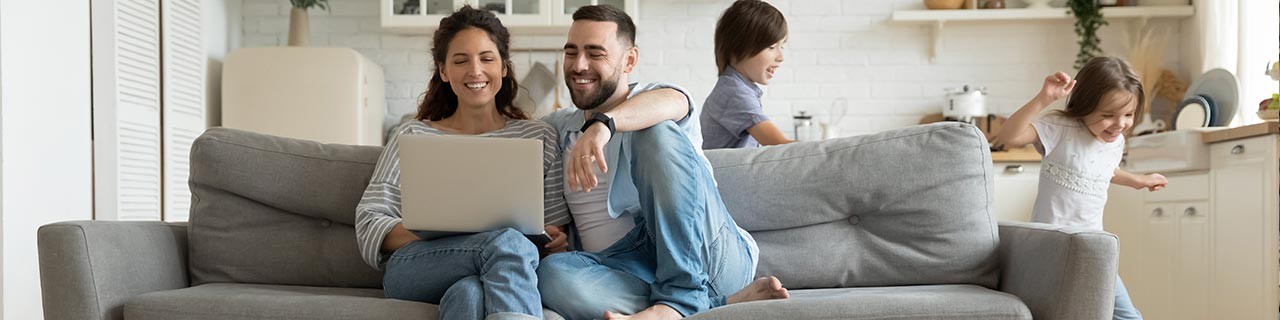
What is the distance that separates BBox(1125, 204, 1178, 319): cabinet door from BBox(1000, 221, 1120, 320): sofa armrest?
203 cm

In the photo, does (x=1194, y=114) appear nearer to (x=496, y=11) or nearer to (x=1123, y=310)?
(x=1123, y=310)

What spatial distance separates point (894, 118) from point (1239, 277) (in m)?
2.03

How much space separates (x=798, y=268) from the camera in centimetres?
233

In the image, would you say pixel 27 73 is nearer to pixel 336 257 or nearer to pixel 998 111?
pixel 336 257

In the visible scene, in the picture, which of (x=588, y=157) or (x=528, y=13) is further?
(x=528, y=13)

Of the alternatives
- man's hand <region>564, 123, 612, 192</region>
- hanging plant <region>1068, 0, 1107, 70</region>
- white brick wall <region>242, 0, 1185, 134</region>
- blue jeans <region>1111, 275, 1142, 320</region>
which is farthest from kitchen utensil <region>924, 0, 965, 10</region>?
man's hand <region>564, 123, 612, 192</region>

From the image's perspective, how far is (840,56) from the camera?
525 centimetres

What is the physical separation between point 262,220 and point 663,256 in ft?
3.01

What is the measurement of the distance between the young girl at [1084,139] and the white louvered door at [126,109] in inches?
111

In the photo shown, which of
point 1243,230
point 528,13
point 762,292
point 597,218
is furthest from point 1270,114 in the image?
point 528,13

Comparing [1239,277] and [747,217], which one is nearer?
[747,217]

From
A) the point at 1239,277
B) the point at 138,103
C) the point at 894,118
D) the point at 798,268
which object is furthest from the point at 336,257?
the point at 894,118

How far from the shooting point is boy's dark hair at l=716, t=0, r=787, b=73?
9.64ft

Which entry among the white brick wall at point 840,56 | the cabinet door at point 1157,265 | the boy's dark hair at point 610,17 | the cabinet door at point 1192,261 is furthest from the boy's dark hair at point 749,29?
the white brick wall at point 840,56
